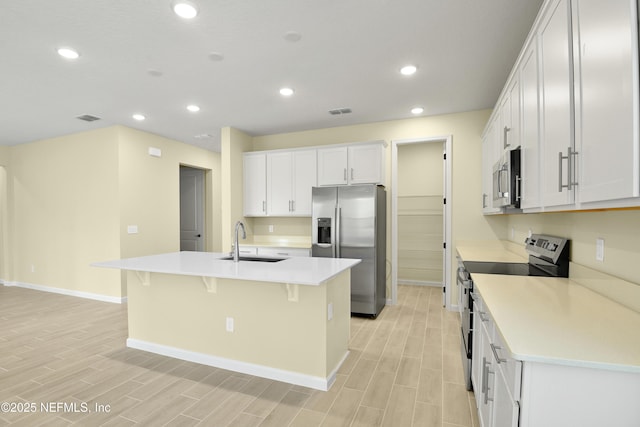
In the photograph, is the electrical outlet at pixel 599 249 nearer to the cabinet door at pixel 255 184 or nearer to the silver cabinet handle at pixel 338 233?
the silver cabinet handle at pixel 338 233

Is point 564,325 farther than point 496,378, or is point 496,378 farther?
point 496,378

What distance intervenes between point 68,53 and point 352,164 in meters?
3.29

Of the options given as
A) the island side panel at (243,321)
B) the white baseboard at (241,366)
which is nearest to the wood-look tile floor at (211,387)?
the white baseboard at (241,366)

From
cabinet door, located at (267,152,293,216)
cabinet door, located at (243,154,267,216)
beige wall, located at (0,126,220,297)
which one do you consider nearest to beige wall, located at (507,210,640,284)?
cabinet door, located at (267,152,293,216)

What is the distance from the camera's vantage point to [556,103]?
4.92 ft

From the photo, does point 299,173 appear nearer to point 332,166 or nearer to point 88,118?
point 332,166

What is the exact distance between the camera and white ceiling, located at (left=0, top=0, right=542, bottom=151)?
7.08 feet

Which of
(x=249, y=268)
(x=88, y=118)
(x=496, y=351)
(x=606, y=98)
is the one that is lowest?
(x=496, y=351)

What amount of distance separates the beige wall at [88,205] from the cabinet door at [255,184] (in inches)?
63.2

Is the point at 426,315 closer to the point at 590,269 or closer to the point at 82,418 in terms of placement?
the point at 590,269

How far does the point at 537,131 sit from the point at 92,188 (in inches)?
234

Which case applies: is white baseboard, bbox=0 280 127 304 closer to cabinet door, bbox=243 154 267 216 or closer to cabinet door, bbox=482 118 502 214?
cabinet door, bbox=243 154 267 216

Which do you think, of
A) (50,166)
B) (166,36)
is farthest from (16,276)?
(166,36)

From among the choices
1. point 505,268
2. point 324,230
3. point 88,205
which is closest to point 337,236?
point 324,230
